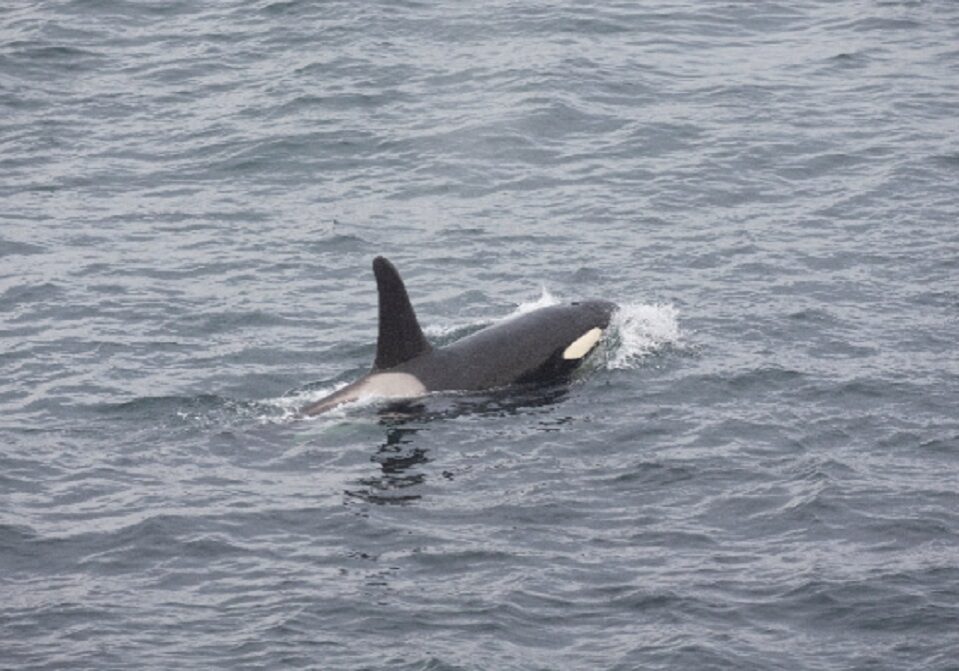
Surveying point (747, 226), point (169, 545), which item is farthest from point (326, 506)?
point (747, 226)

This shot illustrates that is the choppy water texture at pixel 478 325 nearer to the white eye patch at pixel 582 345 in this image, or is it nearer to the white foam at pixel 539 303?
the white foam at pixel 539 303

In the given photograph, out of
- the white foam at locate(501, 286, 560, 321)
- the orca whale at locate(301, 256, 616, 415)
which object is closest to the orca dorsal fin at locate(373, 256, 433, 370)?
the orca whale at locate(301, 256, 616, 415)

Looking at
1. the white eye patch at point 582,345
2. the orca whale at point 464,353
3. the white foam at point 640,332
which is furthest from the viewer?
the white foam at point 640,332

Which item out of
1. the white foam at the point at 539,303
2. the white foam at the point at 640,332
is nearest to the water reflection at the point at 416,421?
the white foam at the point at 640,332

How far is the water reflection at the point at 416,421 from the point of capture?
19078mm

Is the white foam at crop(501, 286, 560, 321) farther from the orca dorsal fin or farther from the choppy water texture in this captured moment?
the orca dorsal fin

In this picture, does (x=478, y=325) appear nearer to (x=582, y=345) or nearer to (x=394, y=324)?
(x=582, y=345)

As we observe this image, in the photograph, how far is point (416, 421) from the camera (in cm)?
2086

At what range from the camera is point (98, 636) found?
52.5 ft

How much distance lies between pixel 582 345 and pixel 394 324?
102 inches

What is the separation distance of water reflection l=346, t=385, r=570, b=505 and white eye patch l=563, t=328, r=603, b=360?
1.77ft

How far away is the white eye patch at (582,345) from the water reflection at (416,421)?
0.54 metres

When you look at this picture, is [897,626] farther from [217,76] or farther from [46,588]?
[217,76]

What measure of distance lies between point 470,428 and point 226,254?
760 centimetres
